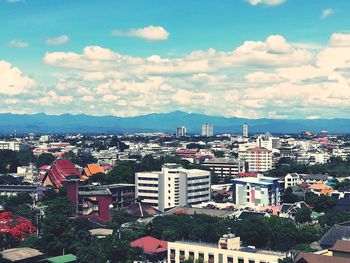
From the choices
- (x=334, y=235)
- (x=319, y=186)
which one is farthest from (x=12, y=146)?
(x=334, y=235)

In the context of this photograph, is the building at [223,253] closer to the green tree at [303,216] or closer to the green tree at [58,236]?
the green tree at [58,236]

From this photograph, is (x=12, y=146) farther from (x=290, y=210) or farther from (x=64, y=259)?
(x=64, y=259)

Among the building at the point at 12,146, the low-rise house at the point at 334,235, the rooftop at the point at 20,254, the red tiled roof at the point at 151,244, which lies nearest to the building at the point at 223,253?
the red tiled roof at the point at 151,244

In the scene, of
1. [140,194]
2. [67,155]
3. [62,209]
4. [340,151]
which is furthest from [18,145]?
[62,209]

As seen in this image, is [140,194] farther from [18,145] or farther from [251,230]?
[18,145]

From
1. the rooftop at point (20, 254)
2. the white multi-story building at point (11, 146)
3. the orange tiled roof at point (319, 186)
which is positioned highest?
the white multi-story building at point (11, 146)
